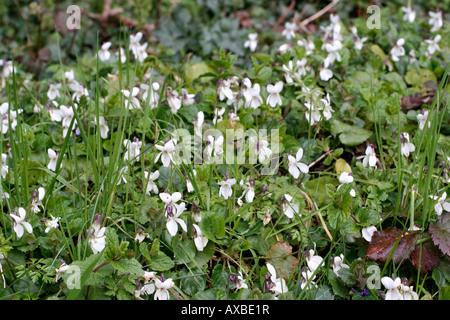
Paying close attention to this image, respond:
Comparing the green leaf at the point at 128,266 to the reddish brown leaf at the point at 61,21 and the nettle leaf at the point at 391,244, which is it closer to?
the nettle leaf at the point at 391,244

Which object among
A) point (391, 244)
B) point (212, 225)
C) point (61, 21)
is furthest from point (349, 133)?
point (61, 21)

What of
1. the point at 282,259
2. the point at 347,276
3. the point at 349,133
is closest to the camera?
the point at 347,276

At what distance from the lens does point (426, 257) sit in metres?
1.94

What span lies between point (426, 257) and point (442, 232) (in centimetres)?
12

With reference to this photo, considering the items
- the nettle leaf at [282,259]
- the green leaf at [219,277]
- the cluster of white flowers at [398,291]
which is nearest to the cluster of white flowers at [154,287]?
the green leaf at [219,277]

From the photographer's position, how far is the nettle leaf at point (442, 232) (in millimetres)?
1885

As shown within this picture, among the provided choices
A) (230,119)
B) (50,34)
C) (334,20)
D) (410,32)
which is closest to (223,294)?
(230,119)

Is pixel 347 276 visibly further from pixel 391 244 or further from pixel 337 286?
pixel 391 244

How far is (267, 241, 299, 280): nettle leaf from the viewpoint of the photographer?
6.56ft

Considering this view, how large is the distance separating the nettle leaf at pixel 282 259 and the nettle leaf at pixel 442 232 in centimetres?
58

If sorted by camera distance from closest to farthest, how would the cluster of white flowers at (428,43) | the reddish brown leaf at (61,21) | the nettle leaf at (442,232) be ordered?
1. the nettle leaf at (442,232)
2. the cluster of white flowers at (428,43)
3. the reddish brown leaf at (61,21)

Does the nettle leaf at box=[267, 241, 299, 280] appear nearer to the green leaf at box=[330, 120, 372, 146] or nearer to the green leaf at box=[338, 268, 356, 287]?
the green leaf at box=[338, 268, 356, 287]

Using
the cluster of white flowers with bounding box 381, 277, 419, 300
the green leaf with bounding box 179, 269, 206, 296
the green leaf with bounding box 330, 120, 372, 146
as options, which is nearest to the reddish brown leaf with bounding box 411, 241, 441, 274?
the cluster of white flowers with bounding box 381, 277, 419, 300

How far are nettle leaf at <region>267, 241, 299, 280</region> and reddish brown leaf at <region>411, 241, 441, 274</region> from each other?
49cm
